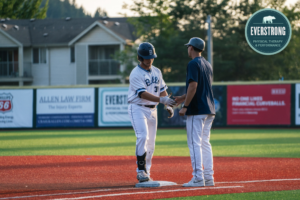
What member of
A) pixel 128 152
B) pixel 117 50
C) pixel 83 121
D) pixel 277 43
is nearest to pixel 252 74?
pixel 117 50

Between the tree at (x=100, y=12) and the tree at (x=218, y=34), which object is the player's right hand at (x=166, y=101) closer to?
the tree at (x=218, y=34)

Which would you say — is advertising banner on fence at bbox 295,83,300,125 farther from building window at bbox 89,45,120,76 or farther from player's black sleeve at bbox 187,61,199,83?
building window at bbox 89,45,120,76

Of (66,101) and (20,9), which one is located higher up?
(20,9)

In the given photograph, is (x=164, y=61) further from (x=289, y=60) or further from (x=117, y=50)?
(x=289, y=60)

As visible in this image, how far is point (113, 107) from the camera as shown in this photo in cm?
2220

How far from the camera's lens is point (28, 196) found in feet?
17.9

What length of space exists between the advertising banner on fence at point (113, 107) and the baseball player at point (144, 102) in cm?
1573

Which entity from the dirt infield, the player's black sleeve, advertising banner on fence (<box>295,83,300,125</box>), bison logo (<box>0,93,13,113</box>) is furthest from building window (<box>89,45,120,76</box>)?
the player's black sleeve

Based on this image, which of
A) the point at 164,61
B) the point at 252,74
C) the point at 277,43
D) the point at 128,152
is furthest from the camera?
the point at 252,74

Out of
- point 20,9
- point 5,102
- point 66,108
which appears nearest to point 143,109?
point 66,108

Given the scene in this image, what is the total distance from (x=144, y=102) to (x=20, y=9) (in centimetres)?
5447

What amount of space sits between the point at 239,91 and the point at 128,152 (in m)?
11.8

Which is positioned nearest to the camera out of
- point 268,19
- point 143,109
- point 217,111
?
point 143,109

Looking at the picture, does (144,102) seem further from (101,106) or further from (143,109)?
(101,106)
